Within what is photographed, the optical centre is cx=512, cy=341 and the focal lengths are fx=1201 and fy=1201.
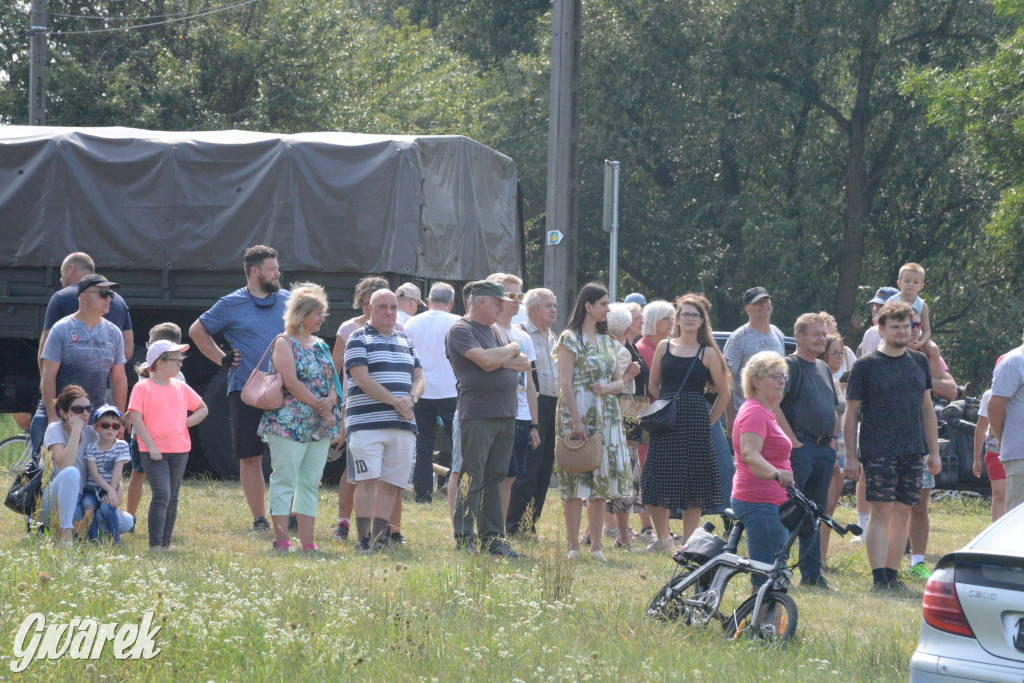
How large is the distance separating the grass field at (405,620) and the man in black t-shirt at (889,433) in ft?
1.36

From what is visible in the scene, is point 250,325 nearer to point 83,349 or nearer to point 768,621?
point 83,349

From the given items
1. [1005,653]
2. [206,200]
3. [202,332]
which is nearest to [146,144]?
[206,200]

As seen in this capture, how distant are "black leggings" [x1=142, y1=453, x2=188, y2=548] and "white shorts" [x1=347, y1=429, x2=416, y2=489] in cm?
117

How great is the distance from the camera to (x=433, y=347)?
412 inches

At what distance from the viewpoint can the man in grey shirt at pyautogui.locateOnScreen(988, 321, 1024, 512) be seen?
7.54 m

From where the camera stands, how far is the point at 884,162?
91.5 ft

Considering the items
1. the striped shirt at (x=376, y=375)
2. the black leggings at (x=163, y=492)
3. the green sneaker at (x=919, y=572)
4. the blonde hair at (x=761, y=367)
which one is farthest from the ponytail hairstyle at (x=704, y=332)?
the black leggings at (x=163, y=492)

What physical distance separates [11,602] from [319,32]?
26070 millimetres

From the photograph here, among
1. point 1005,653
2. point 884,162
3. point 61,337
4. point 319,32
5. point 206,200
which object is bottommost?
point 1005,653

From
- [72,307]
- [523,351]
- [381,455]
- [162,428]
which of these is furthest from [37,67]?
[381,455]

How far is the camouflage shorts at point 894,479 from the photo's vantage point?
7.52 meters

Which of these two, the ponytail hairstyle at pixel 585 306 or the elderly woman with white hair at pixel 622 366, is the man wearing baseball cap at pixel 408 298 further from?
the ponytail hairstyle at pixel 585 306

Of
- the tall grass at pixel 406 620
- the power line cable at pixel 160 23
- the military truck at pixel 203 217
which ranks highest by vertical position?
the power line cable at pixel 160 23

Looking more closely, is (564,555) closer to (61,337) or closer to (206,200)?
(61,337)
